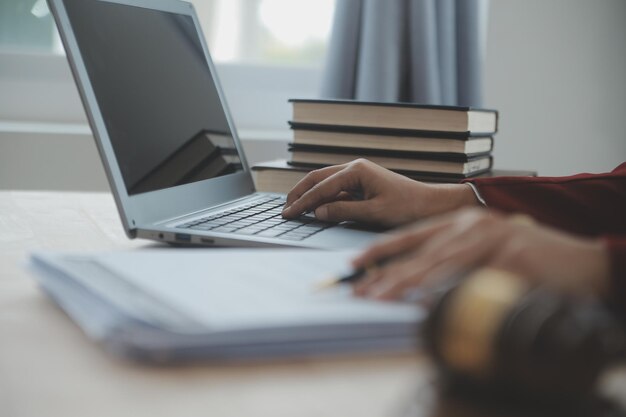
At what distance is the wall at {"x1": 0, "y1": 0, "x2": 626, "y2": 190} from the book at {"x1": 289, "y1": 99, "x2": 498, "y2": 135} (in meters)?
0.65

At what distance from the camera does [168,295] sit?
52cm

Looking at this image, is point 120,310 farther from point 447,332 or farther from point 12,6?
point 12,6

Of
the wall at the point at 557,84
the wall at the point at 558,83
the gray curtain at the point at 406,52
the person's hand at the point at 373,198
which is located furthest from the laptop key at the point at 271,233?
the wall at the point at 558,83

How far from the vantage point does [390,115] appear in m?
1.39

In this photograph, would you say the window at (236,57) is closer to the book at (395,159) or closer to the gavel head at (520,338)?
the book at (395,159)

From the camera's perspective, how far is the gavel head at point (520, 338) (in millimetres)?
395

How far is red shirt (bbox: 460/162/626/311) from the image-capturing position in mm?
1083

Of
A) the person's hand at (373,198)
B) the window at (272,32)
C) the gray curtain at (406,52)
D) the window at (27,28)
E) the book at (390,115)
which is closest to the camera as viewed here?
the person's hand at (373,198)

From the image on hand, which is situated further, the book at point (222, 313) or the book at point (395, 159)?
the book at point (395, 159)

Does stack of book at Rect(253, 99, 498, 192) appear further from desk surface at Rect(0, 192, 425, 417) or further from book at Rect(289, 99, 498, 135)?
desk surface at Rect(0, 192, 425, 417)

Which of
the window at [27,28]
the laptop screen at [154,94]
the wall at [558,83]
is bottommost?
the wall at [558,83]

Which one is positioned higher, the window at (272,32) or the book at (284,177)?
the window at (272,32)

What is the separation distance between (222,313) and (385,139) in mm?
952

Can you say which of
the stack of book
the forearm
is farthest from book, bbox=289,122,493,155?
the forearm
